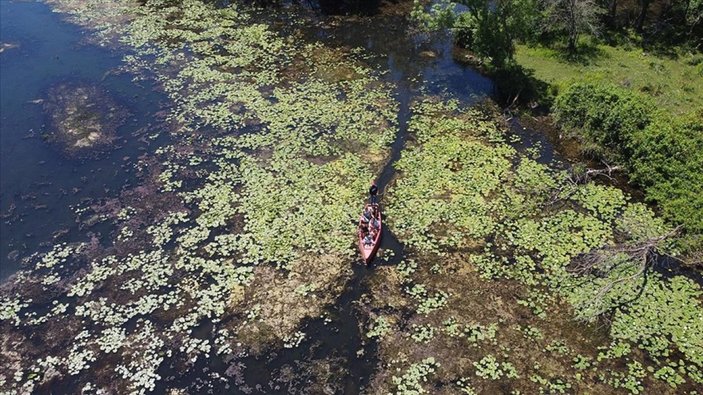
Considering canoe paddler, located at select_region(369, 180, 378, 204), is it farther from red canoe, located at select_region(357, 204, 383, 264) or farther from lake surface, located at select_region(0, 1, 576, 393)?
lake surface, located at select_region(0, 1, 576, 393)

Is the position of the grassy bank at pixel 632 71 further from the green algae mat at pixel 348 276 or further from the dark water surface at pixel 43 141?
the dark water surface at pixel 43 141

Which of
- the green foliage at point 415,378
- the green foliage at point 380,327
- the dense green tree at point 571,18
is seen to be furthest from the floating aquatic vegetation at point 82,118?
the dense green tree at point 571,18

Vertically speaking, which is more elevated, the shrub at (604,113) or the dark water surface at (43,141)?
the shrub at (604,113)

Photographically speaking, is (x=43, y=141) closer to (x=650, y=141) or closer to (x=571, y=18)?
(x=650, y=141)

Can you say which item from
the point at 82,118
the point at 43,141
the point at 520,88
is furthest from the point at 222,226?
the point at 520,88

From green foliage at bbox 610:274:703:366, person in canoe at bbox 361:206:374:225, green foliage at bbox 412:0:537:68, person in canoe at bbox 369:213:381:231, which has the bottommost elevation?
person in canoe at bbox 369:213:381:231

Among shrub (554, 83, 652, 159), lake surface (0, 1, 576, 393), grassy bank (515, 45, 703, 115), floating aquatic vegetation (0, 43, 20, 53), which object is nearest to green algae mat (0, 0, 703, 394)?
lake surface (0, 1, 576, 393)
